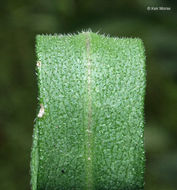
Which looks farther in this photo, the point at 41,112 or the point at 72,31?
the point at 72,31

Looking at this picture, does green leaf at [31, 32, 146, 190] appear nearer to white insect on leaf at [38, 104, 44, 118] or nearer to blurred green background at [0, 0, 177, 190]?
white insect on leaf at [38, 104, 44, 118]

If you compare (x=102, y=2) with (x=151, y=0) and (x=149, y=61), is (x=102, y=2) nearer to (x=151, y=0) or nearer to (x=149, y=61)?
A: (x=151, y=0)

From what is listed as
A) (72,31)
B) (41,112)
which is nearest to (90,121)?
(41,112)

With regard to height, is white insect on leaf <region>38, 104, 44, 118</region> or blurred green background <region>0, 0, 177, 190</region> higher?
blurred green background <region>0, 0, 177, 190</region>

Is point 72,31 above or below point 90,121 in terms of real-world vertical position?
above

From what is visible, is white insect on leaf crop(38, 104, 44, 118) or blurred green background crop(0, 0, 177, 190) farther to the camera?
blurred green background crop(0, 0, 177, 190)

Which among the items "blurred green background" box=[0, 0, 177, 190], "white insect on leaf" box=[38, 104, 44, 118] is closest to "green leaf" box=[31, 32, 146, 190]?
"white insect on leaf" box=[38, 104, 44, 118]

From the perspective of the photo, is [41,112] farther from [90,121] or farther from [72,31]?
[72,31]

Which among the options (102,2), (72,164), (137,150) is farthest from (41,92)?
(102,2)
